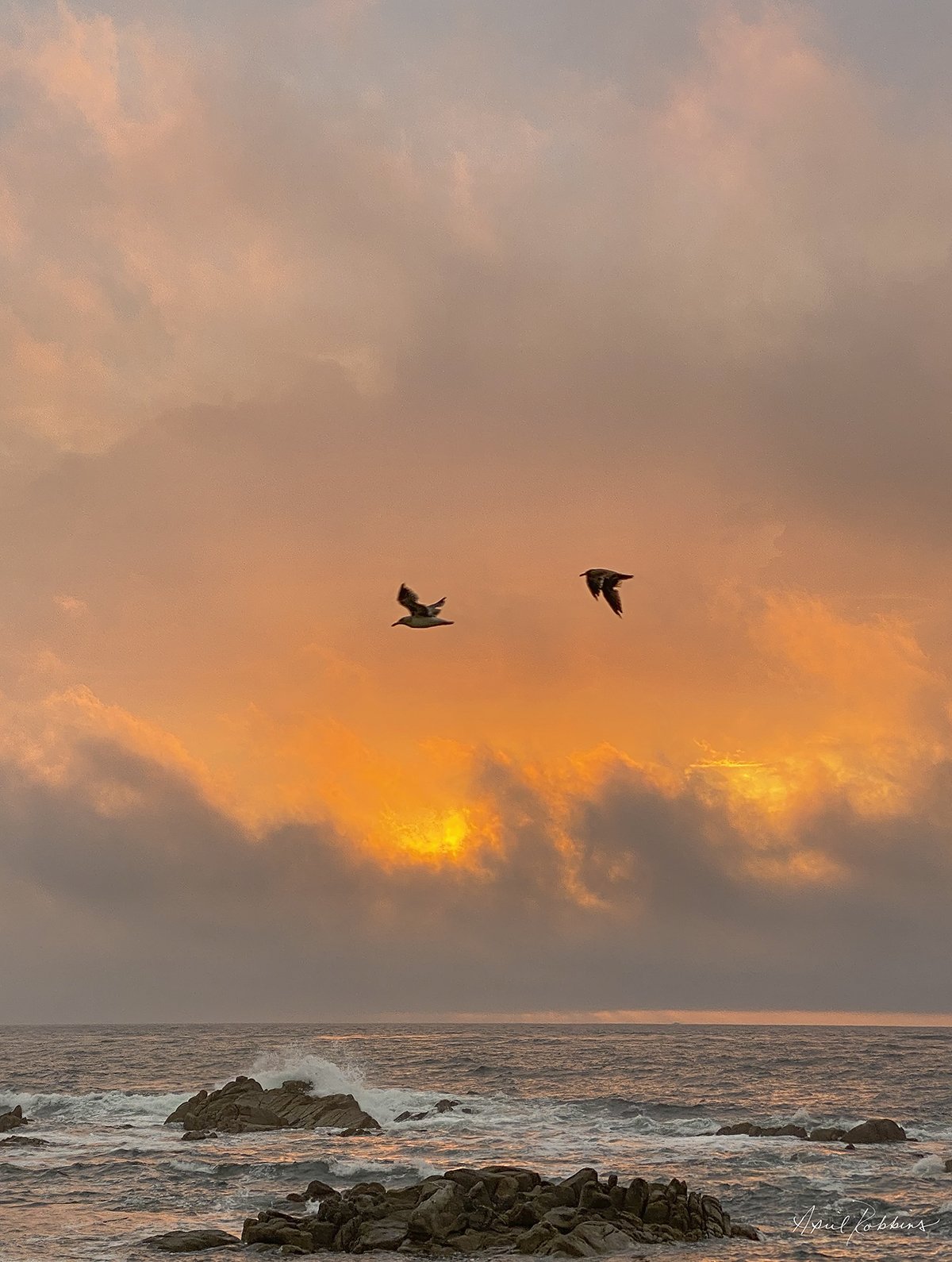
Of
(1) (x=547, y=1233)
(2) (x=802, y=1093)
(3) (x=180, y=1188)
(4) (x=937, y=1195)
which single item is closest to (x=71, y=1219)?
(3) (x=180, y=1188)

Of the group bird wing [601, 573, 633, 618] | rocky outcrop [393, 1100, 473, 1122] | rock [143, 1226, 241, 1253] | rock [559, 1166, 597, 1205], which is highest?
bird wing [601, 573, 633, 618]

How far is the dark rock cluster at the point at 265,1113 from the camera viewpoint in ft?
156

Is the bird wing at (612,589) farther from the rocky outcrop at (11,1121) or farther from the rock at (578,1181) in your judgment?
the rocky outcrop at (11,1121)

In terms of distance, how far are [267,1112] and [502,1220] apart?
2439 cm

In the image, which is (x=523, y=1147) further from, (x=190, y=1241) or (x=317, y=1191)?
(x=190, y=1241)

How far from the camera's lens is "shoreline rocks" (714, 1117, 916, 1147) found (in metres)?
43.7

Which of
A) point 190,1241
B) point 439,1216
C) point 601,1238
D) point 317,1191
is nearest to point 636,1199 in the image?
point 601,1238

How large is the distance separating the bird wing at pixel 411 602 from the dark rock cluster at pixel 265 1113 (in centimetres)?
3252

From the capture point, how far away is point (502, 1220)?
88.9 feet

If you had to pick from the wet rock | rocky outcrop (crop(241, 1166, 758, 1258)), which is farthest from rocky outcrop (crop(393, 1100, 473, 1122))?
the wet rock

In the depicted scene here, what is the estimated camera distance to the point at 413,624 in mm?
20781

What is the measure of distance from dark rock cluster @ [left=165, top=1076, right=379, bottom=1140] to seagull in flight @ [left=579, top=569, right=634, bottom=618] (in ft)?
117
